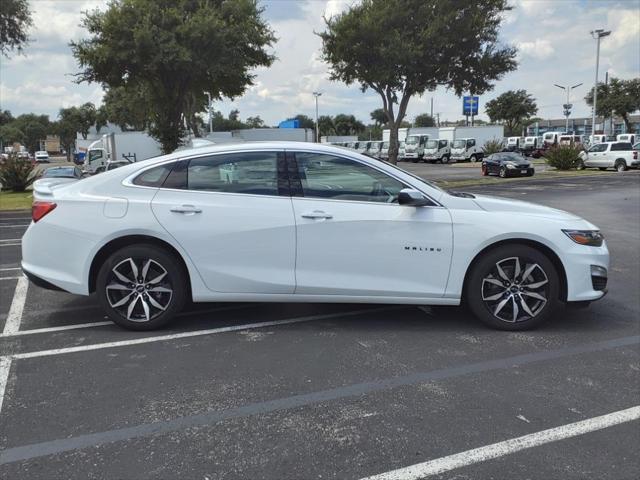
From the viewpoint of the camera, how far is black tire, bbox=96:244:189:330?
15.0 feet

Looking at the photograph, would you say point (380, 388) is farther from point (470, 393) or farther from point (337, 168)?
point (337, 168)

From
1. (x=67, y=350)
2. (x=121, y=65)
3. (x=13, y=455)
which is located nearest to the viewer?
(x=13, y=455)

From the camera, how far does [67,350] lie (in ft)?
14.1

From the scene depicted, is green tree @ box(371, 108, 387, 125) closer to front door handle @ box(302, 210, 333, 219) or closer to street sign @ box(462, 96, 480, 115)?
street sign @ box(462, 96, 480, 115)

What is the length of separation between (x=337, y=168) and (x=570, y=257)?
79.9 inches

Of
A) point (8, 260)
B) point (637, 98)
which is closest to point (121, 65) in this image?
point (8, 260)

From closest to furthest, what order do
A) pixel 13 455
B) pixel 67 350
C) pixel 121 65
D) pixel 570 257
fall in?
pixel 13 455 < pixel 67 350 < pixel 570 257 < pixel 121 65

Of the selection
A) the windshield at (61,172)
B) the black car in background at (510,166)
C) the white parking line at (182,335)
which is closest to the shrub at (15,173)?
the windshield at (61,172)

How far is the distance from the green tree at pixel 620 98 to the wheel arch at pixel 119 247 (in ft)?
216

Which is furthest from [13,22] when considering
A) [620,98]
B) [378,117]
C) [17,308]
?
[378,117]

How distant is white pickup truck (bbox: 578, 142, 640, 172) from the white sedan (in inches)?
1212

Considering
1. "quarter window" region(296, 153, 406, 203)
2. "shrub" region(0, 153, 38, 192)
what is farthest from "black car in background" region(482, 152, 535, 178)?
"quarter window" region(296, 153, 406, 203)

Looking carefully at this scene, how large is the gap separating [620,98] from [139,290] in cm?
6658

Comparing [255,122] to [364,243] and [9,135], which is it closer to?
[9,135]
